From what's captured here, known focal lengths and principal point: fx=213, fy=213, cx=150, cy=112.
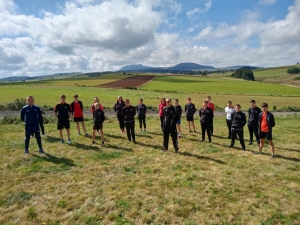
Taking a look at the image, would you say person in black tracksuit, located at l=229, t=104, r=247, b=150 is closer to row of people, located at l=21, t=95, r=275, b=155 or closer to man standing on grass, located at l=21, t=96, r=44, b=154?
row of people, located at l=21, t=95, r=275, b=155

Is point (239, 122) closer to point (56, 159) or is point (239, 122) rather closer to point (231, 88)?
point (56, 159)

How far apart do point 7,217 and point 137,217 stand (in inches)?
130

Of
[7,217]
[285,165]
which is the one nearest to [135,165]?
[7,217]

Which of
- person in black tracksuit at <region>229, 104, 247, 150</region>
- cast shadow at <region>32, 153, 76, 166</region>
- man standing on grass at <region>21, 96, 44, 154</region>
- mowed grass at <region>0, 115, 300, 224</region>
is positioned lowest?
mowed grass at <region>0, 115, 300, 224</region>

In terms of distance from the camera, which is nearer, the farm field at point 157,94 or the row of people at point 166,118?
the row of people at point 166,118

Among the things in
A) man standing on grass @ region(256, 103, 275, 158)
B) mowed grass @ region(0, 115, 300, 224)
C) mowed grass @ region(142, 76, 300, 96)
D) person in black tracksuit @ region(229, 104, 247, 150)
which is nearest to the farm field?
mowed grass @ region(142, 76, 300, 96)

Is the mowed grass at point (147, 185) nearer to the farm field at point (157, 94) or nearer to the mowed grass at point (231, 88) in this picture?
the farm field at point (157, 94)

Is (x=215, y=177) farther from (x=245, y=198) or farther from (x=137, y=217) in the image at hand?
(x=137, y=217)

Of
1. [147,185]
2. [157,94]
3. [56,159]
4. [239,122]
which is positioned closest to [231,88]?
[157,94]

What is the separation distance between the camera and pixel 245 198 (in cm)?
618

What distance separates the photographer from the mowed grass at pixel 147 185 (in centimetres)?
543

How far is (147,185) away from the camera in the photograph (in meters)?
6.96

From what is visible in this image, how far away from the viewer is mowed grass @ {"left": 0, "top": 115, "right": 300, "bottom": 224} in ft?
17.8

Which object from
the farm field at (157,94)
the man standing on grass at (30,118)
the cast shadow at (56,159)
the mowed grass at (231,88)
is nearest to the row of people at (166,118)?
the man standing on grass at (30,118)
